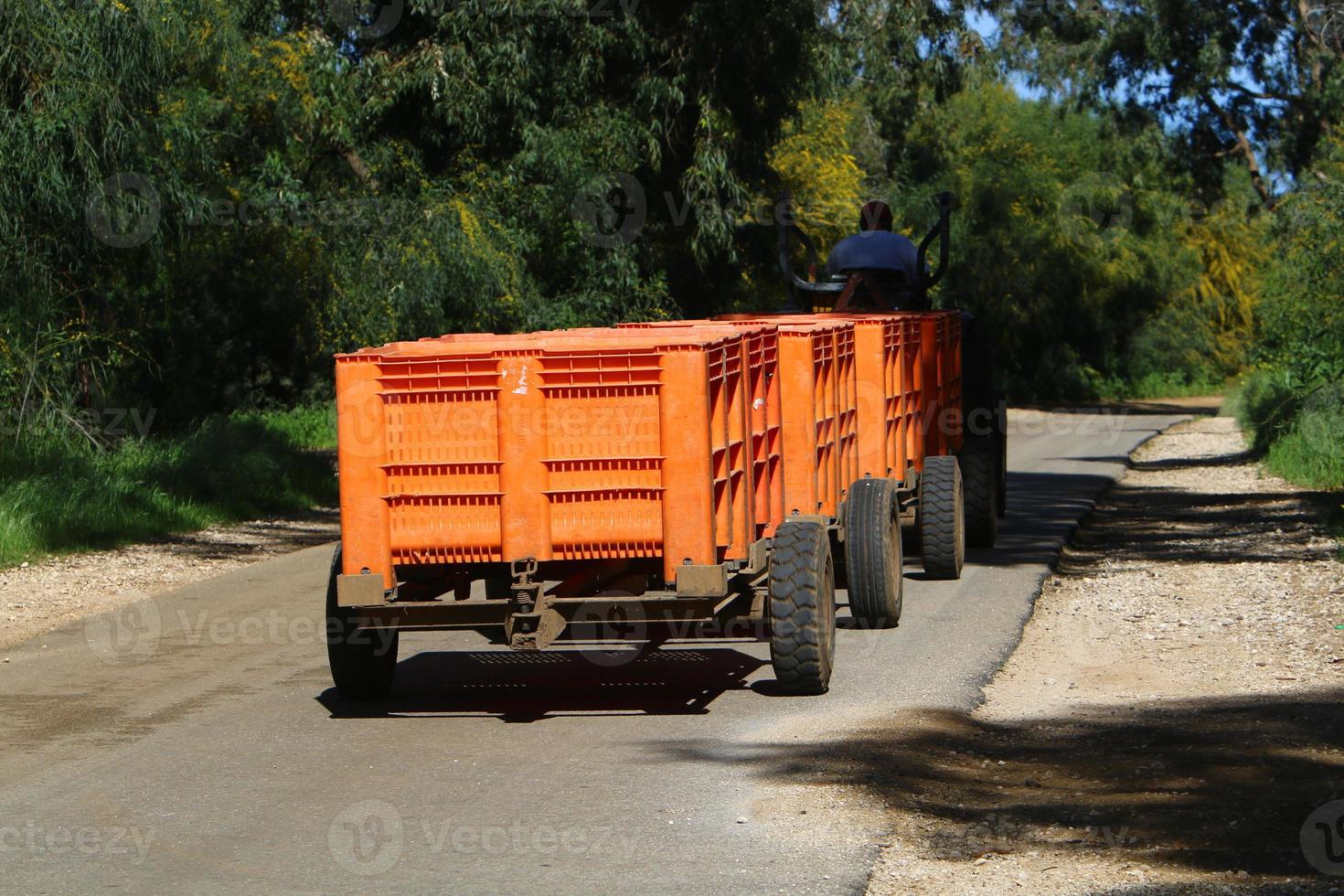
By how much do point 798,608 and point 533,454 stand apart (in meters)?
1.66

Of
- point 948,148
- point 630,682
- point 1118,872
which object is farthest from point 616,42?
point 948,148

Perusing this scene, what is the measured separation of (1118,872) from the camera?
6.01 m

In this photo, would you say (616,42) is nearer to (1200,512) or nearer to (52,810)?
(1200,512)

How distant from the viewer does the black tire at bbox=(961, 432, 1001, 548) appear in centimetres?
1548

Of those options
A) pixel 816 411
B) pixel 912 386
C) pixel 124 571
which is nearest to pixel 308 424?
pixel 124 571

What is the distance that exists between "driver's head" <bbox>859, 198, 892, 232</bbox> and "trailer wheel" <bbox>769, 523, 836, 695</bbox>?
25.6 feet

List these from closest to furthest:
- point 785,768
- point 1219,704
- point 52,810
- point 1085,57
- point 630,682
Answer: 1. point 52,810
2. point 785,768
3. point 1219,704
4. point 630,682
5. point 1085,57

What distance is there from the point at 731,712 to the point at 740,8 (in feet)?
48.5

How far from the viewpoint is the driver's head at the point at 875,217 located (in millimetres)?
16422

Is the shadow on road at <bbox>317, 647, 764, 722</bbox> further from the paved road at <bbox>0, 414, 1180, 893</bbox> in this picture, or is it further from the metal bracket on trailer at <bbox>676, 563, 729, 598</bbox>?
the metal bracket on trailer at <bbox>676, 563, 729, 598</bbox>

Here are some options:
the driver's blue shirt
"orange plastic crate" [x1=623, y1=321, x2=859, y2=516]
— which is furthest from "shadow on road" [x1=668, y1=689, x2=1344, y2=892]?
the driver's blue shirt

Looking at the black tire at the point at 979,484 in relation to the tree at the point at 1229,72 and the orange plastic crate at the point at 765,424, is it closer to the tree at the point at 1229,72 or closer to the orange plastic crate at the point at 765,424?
the orange plastic crate at the point at 765,424

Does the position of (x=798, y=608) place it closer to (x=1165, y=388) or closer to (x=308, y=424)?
(x=308, y=424)

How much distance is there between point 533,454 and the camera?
817 centimetres
